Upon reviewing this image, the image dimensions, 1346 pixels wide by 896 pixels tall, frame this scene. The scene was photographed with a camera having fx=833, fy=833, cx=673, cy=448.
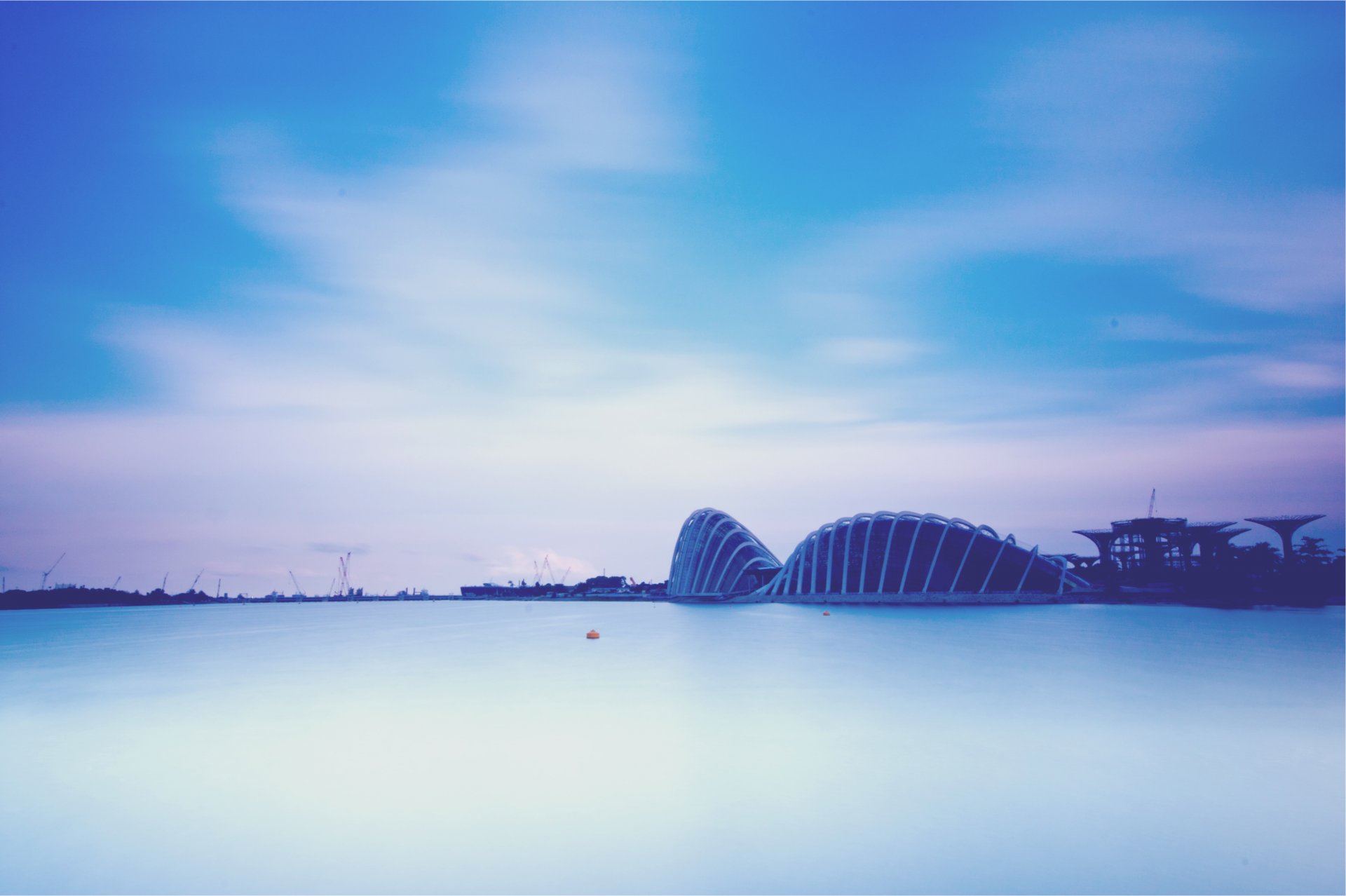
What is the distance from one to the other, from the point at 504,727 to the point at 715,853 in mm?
9553

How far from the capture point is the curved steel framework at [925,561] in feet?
245

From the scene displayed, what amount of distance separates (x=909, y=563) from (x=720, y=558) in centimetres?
2798

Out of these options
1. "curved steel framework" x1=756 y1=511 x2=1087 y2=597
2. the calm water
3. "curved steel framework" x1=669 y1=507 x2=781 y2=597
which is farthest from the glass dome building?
the calm water

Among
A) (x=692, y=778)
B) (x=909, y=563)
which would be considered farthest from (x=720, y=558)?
(x=692, y=778)

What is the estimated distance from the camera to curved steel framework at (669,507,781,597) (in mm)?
98688

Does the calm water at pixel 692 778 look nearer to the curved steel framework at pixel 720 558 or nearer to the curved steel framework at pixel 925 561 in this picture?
the curved steel framework at pixel 925 561

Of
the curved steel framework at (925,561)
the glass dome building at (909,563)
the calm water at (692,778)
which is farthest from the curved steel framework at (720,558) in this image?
the calm water at (692,778)

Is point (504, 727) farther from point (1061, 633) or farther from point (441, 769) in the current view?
point (1061, 633)

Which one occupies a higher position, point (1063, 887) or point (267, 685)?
point (1063, 887)

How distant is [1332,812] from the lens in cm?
1154

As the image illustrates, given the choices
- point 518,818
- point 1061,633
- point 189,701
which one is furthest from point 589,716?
point 1061,633

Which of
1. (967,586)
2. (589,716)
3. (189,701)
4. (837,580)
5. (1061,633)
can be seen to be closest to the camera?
(589,716)

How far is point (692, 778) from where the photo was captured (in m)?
13.8

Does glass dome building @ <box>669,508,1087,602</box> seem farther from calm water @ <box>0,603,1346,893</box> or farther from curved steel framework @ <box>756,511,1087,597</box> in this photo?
calm water @ <box>0,603,1346,893</box>
